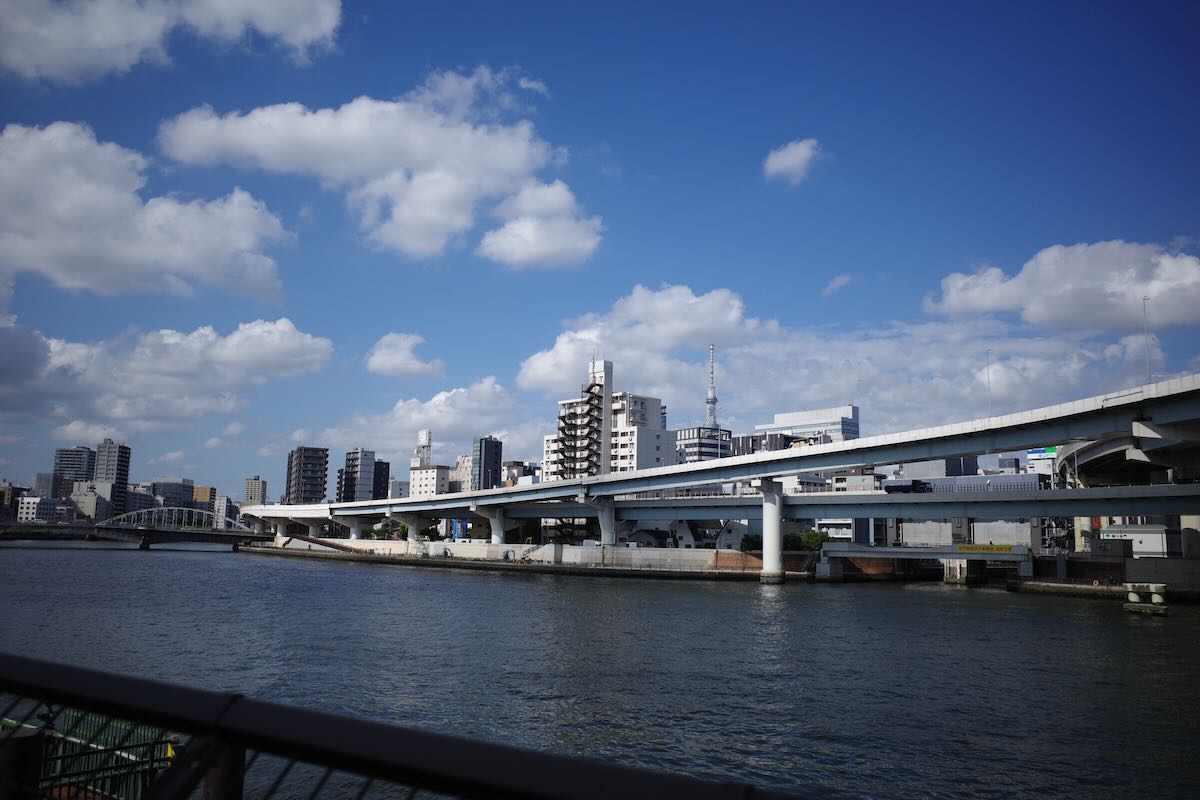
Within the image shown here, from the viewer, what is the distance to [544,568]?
89.4 m

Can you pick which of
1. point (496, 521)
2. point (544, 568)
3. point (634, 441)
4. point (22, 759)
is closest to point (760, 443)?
point (634, 441)

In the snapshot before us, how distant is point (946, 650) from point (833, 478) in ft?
356

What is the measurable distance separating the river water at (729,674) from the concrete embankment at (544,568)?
2555cm

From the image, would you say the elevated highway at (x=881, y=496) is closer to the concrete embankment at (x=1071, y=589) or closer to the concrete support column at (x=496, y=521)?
the concrete support column at (x=496, y=521)

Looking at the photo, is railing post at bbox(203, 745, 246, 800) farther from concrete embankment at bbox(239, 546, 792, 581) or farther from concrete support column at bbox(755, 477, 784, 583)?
concrete embankment at bbox(239, 546, 792, 581)

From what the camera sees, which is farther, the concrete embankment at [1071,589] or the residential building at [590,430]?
the residential building at [590,430]

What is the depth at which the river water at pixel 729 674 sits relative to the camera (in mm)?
18078

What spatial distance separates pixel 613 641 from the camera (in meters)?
35.0

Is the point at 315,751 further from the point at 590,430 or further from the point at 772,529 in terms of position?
the point at 590,430

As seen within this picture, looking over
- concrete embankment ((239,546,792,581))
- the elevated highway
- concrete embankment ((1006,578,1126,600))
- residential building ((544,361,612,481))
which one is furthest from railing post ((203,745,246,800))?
residential building ((544,361,612,481))

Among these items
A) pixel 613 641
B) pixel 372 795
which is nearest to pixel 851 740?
pixel 372 795

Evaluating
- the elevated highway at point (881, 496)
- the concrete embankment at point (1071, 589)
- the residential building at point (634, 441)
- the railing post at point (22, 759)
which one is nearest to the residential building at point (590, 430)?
the residential building at point (634, 441)

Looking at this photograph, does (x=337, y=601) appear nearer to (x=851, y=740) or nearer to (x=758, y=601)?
(x=758, y=601)

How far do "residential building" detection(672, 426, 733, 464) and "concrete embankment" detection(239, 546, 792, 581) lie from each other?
78.6 meters
